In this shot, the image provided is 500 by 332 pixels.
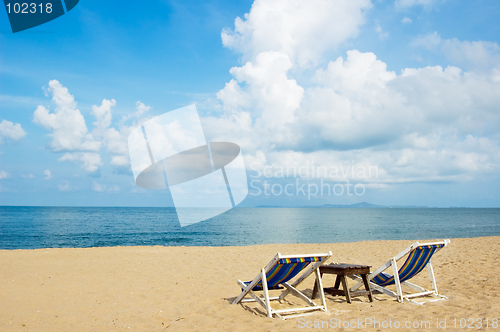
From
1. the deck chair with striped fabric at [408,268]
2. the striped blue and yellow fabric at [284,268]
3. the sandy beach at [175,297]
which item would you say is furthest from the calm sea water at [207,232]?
the striped blue and yellow fabric at [284,268]

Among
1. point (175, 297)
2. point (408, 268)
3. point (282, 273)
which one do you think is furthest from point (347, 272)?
point (175, 297)

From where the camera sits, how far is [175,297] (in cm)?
564

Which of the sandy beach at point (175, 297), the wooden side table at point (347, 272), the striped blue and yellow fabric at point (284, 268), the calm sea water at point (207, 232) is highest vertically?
the striped blue and yellow fabric at point (284, 268)

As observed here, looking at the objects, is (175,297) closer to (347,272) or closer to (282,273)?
(282,273)

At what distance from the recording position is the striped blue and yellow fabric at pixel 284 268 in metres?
4.27

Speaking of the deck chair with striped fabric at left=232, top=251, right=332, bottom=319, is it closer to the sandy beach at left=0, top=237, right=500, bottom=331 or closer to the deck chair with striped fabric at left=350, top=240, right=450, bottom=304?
the sandy beach at left=0, top=237, right=500, bottom=331

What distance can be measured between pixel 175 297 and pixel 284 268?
7.76 feet

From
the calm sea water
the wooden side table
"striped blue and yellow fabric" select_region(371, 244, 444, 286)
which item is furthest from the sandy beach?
the calm sea water

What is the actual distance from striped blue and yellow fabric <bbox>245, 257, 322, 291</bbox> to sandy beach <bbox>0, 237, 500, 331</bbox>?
0.50m

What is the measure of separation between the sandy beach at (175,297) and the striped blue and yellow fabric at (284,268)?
50 centimetres

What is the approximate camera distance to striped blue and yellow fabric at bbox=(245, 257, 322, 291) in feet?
14.0

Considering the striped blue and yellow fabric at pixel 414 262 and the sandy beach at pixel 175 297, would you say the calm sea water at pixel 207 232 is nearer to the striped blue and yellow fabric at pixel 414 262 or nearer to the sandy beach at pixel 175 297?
the sandy beach at pixel 175 297

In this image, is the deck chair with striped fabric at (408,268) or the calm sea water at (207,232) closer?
the deck chair with striped fabric at (408,268)

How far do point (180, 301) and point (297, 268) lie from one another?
2.18 meters
